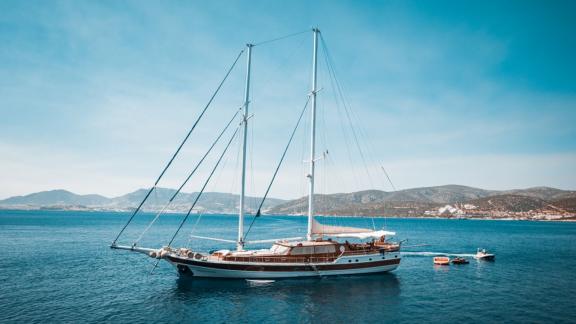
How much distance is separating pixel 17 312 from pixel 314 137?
101ft

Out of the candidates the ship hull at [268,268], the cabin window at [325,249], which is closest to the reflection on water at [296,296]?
the ship hull at [268,268]

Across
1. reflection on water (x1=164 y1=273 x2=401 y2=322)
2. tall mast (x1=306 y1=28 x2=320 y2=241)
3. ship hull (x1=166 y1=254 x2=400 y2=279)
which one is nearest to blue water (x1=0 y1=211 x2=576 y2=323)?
reflection on water (x1=164 y1=273 x2=401 y2=322)

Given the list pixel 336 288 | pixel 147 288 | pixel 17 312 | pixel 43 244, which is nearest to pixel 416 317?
pixel 336 288

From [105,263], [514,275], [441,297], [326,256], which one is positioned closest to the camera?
[441,297]

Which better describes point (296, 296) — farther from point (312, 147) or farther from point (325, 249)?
point (312, 147)

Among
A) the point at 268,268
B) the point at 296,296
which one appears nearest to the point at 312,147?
the point at 268,268

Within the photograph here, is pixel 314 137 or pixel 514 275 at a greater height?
pixel 314 137

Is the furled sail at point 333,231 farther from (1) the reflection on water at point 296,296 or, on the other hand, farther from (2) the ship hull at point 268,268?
(1) the reflection on water at point 296,296

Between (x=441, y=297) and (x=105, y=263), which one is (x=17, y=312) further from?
(x=441, y=297)

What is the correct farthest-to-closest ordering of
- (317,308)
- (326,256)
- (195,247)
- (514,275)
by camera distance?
(195,247), (514,275), (326,256), (317,308)

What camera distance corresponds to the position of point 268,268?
35375 mm

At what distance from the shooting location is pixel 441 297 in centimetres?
3162

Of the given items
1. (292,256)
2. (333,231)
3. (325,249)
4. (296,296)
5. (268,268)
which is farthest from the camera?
(333,231)

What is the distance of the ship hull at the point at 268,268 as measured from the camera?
113 feet
